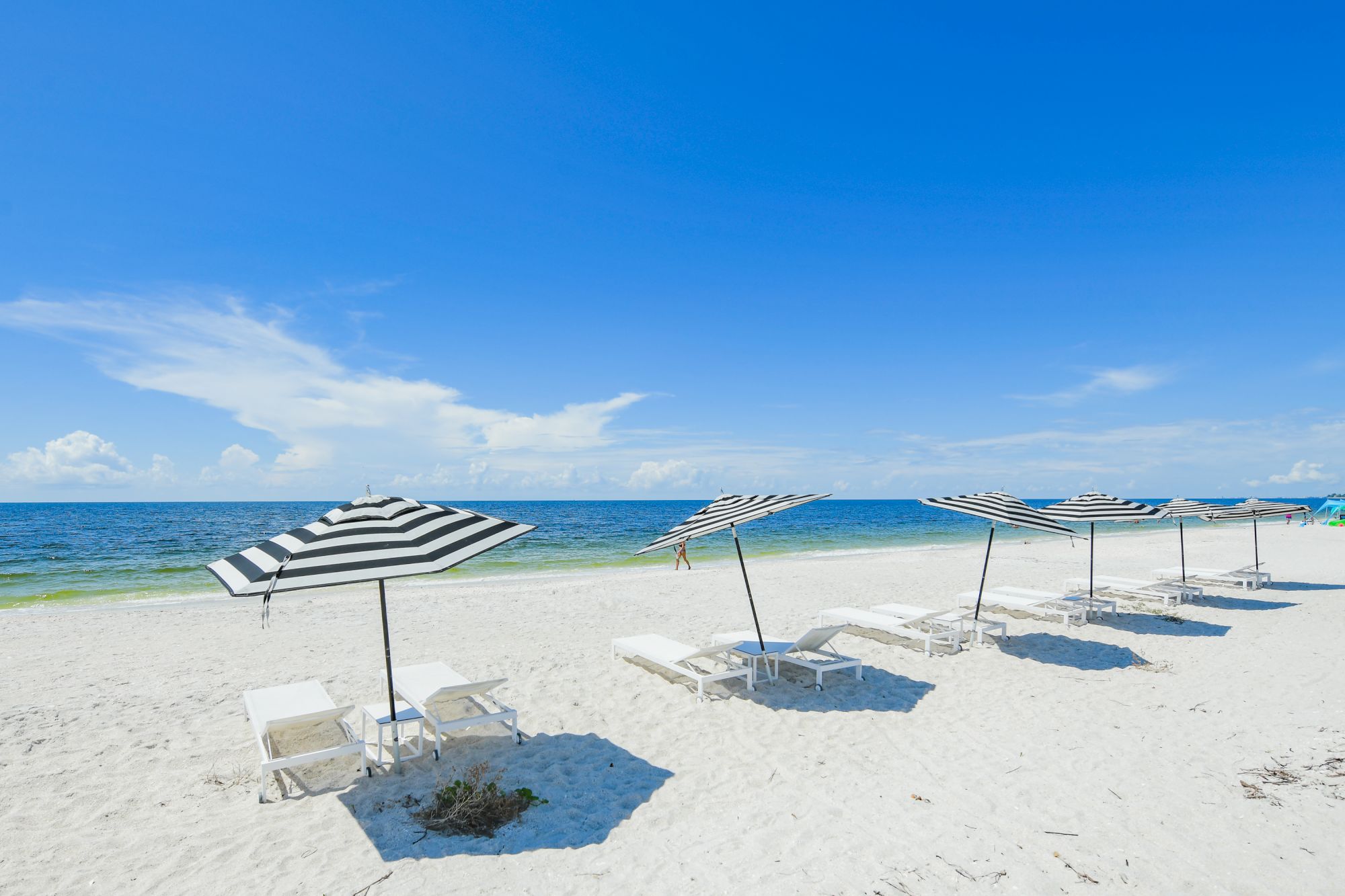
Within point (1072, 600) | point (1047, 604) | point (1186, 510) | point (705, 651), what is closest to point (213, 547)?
point (705, 651)

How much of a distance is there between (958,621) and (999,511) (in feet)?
5.68

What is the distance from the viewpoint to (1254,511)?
14.9 metres

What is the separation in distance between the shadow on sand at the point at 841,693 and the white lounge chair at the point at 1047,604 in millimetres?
3977

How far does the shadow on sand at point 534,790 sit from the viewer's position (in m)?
4.25

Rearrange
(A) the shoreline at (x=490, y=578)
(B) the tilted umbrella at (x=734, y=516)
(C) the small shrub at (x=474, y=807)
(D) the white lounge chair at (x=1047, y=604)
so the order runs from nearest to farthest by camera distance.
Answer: (C) the small shrub at (x=474, y=807) → (B) the tilted umbrella at (x=734, y=516) → (D) the white lounge chair at (x=1047, y=604) → (A) the shoreline at (x=490, y=578)

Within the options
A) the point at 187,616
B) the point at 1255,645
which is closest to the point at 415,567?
the point at 1255,645

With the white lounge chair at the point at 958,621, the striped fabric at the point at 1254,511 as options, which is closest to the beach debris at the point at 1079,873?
the white lounge chair at the point at 958,621

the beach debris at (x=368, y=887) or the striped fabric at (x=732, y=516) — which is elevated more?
the striped fabric at (x=732, y=516)

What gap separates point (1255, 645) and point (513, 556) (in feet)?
79.0

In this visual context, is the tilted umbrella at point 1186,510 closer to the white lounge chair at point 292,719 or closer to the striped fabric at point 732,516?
the striped fabric at point 732,516

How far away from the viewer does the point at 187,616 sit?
13711mm

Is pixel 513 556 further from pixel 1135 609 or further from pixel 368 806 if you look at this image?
pixel 368 806

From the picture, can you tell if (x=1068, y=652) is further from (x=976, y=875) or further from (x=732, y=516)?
(x=976, y=875)

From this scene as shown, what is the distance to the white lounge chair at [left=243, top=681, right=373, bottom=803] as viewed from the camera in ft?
15.8
